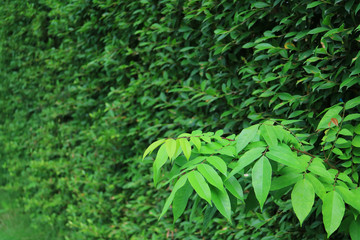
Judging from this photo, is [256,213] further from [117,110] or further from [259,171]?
[117,110]

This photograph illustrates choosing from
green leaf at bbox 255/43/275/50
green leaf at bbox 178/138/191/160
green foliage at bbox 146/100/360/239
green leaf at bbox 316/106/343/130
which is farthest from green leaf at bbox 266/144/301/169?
green leaf at bbox 255/43/275/50

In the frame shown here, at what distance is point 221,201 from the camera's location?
4.40ft

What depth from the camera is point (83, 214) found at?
13.8 feet

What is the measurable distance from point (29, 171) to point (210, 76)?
400cm

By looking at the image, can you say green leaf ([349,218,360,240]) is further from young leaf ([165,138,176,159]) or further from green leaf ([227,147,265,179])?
young leaf ([165,138,176,159])

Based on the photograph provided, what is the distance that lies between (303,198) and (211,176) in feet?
1.13

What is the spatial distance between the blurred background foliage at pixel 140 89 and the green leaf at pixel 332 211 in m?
0.42

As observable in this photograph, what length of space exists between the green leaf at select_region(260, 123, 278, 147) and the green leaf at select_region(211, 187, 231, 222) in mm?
277

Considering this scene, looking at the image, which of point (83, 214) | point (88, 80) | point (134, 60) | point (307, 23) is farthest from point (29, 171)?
point (307, 23)

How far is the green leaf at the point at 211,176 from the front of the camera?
1310 millimetres

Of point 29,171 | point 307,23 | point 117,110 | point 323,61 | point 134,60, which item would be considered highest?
point 307,23

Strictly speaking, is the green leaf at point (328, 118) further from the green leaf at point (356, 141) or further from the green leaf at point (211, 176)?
the green leaf at point (211, 176)

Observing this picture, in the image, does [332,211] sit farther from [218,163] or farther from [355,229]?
[218,163]

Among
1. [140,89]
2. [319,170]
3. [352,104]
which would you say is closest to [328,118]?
[352,104]
